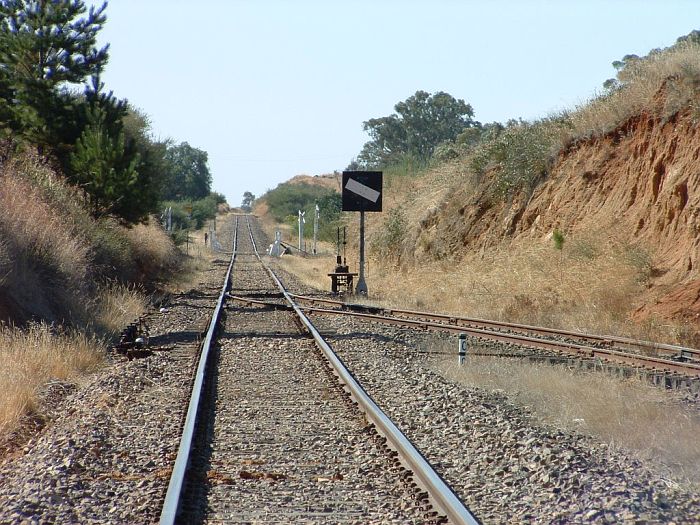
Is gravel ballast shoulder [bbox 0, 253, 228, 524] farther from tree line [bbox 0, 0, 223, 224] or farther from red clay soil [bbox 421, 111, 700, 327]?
tree line [bbox 0, 0, 223, 224]

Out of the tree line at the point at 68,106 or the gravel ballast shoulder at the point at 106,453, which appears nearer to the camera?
the gravel ballast shoulder at the point at 106,453

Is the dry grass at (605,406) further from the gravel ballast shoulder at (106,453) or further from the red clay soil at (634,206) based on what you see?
the red clay soil at (634,206)

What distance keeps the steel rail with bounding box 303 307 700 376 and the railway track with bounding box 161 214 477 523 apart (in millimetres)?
4012

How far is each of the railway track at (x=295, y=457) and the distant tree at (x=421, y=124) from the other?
92225 millimetres

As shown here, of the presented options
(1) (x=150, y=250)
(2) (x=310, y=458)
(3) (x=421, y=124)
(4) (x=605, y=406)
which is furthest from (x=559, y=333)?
(3) (x=421, y=124)

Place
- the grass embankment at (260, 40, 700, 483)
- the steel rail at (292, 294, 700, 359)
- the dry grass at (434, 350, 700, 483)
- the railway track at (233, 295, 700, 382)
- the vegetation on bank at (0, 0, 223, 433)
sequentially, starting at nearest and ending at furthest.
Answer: the dry grass at (434, 350, 700, 483) < the grass embankment at (260, 40, 700, 483) < the railway track at (233, 295, 700, 382) < the steel rail at (292, 294, 700, 359) < the vegetation on bank at (0, 0, 223, 433)

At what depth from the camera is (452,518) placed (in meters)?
6.48

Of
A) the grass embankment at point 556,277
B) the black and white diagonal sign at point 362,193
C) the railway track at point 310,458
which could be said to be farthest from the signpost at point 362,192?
the railway track at point 310,458

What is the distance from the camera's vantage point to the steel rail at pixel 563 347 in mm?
13242

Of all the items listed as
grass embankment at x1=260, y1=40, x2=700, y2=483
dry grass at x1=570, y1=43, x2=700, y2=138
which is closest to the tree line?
grass embankment at x1=260, y1=40, x2=700, y2=483

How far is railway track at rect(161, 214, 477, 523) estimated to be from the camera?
6.84 meters

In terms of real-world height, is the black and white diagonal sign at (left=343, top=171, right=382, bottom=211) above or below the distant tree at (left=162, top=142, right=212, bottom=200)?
below

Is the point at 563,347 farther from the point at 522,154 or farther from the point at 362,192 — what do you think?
the point at 522,154

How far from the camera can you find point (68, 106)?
31.0 metres
